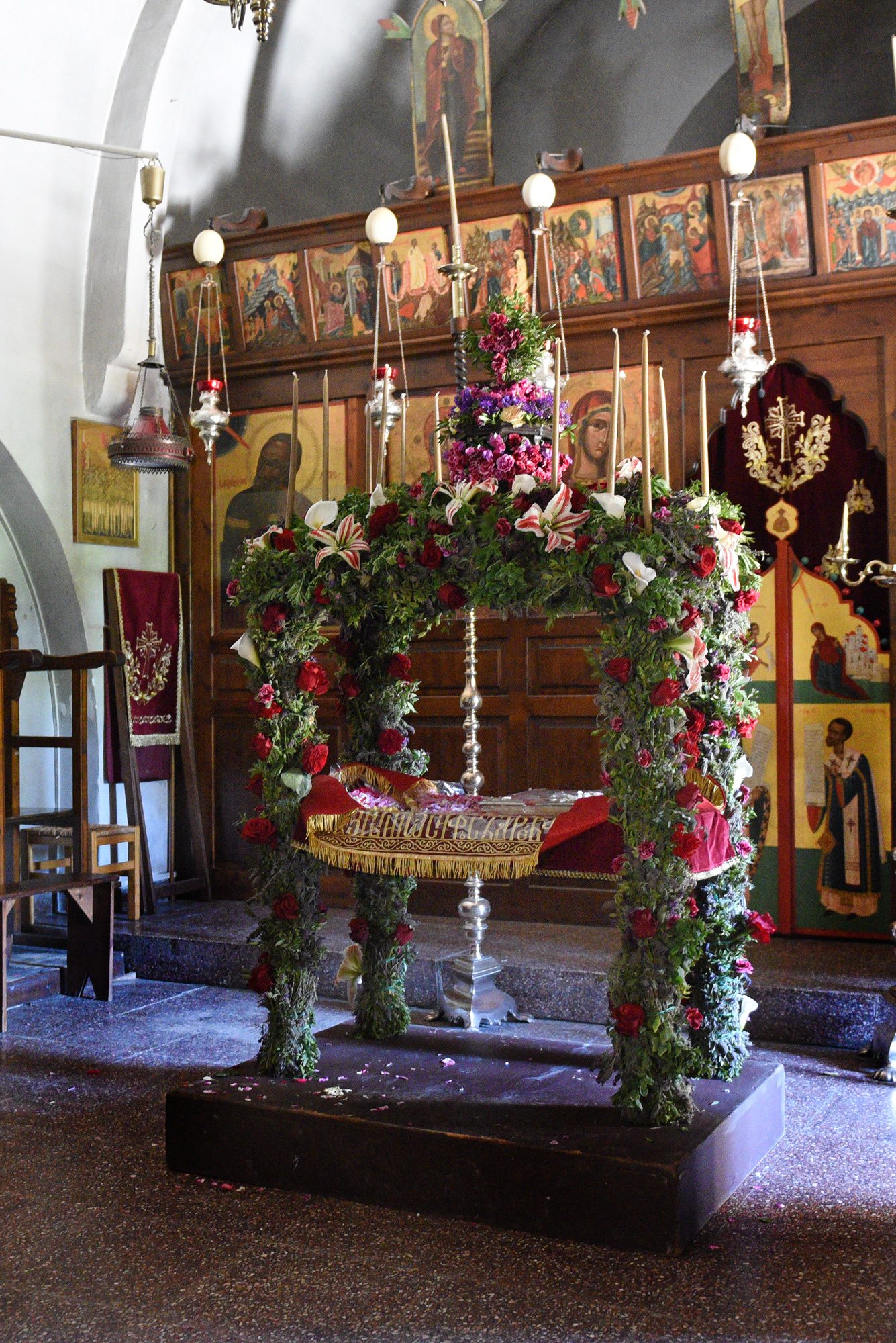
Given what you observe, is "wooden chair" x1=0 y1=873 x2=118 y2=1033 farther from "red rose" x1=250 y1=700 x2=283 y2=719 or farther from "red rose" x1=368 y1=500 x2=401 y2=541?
"red rose" x1=368 y1=500 x2=401 y2=541

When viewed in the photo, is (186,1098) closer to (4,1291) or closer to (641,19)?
(4,1291)

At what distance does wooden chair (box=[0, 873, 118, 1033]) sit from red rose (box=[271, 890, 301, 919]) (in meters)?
2.13

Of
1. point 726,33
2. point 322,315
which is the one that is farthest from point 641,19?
point 322,315

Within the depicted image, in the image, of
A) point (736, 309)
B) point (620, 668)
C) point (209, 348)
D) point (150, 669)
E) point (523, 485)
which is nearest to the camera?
point (620, 668)

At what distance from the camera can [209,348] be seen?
24.8 feet

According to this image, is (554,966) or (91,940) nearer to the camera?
(554,966)

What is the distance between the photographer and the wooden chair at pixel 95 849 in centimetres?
667

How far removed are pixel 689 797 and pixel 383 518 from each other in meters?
1.28

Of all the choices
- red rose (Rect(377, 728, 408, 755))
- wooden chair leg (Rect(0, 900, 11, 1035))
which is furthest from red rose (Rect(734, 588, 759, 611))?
wooden chair leg (Rect(0, 900, 11, 1035))

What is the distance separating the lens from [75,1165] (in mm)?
4055

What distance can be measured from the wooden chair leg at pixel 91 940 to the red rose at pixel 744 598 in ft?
11.4

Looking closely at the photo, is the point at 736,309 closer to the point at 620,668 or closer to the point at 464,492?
the point at 464,492

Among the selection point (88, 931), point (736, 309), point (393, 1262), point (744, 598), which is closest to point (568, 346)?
point (736, 309)

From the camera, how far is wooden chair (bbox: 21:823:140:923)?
6672 millimetres
